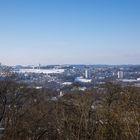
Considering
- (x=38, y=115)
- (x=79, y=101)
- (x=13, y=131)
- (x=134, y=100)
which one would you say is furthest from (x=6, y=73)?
(x=134, y=100)

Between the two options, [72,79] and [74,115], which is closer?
[74,115]

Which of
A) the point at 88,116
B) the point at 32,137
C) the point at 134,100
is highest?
the point at 134,100

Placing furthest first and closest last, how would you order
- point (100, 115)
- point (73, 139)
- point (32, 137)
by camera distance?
point (32, 137) < point (73, 139) < point (100, 115)

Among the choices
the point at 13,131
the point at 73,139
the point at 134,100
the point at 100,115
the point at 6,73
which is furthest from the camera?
the point at 6,73

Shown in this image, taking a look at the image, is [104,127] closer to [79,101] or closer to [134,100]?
[134,100]

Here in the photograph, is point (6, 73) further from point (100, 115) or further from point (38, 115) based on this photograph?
point (100, 115)

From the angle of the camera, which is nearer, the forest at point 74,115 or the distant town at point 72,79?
the forest at point 74,115

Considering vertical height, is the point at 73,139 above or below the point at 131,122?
below

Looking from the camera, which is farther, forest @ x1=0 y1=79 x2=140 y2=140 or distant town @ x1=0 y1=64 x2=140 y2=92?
distant town @ x1=0 y1=64 x2=140 y2=92

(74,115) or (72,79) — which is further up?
(74,115)

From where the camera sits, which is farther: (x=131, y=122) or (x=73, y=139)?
(x=73, y=139)
